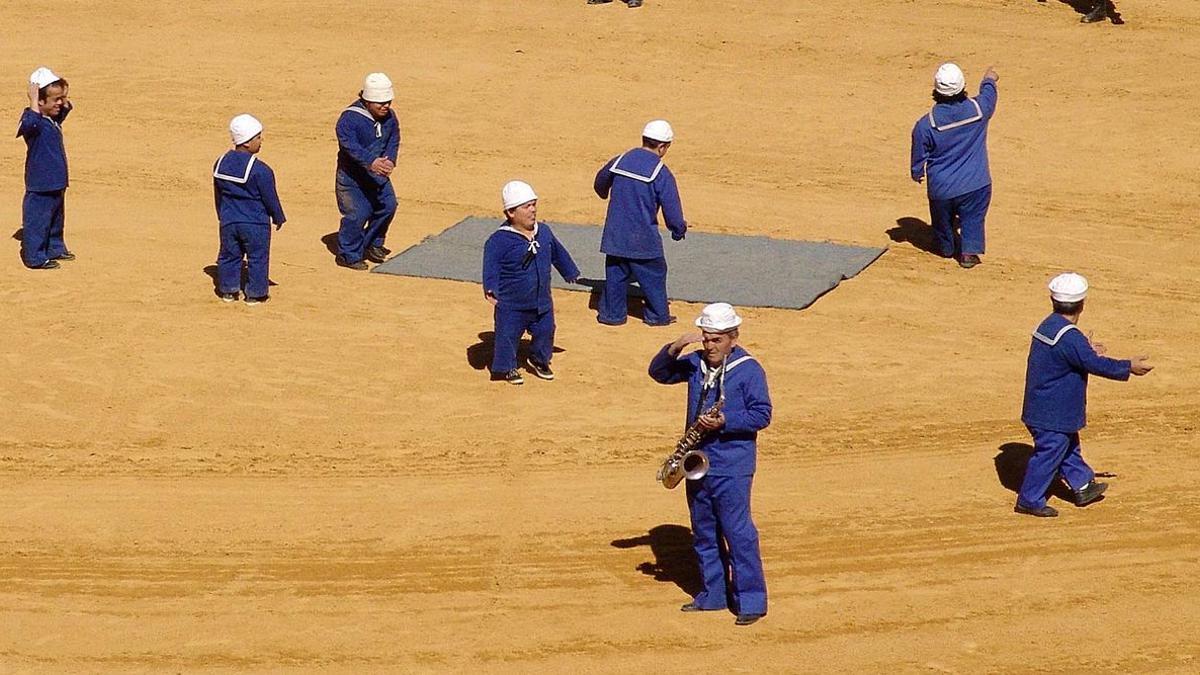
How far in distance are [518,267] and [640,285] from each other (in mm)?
2013

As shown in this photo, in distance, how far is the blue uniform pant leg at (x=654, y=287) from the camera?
1691 centimetres

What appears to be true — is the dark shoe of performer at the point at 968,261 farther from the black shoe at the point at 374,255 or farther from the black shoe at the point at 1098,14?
the black shoe at the point at 1098,14

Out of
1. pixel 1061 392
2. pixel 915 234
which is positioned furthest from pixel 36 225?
pixel 1061 392

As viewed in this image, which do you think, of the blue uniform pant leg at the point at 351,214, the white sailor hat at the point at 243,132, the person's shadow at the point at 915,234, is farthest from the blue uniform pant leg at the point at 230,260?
the person's shadow at the point at 915,234

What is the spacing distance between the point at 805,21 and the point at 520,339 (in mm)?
12116

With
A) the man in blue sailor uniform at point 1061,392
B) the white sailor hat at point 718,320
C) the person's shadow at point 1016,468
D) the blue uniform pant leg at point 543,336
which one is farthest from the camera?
→ the blue uniform pant leg at point 543,336

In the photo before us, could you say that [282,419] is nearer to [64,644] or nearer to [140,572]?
[140,572]

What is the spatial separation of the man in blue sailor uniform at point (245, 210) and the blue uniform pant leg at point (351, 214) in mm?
1215

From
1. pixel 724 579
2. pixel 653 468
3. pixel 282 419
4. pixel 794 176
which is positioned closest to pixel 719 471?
pixel 724 579

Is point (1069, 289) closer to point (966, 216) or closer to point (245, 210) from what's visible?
point (966, 216)

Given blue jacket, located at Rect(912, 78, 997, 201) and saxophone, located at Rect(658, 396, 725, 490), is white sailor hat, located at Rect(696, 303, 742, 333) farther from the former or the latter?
blue jacket, located at Rect(912, 78, 997, 201)

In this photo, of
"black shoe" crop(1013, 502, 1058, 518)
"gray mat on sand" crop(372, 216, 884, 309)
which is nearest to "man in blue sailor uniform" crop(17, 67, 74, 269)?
"gray mat on sand" crop(372, 216, 884, 309)

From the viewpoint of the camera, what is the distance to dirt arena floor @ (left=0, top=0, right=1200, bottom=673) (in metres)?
11.4

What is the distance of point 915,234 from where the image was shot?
2005 centimetres
